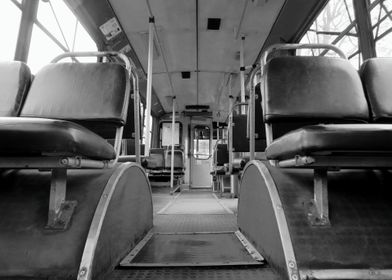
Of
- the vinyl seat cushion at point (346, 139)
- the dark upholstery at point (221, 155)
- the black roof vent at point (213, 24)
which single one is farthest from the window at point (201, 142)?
the vinyl seat cushion at point (346, 139)

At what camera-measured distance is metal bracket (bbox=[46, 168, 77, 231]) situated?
107cm

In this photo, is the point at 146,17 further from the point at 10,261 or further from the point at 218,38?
the point at 10,261

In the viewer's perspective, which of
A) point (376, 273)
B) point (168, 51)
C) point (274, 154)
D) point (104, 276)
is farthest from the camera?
point (168, 51)

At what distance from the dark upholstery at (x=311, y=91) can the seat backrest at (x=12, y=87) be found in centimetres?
146

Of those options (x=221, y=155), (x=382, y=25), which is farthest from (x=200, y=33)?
(x=382, y=25)

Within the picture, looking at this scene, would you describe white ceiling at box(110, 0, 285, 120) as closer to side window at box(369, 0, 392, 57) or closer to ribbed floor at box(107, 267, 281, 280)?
side window at box(369, 0, 392, 57)

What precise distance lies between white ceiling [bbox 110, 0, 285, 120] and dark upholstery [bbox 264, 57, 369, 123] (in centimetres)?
270

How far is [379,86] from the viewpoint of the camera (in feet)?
5.24

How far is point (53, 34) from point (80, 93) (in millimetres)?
1994

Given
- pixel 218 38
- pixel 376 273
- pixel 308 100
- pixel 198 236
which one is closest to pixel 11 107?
pixel 198 236

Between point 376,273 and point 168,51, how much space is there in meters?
4.96

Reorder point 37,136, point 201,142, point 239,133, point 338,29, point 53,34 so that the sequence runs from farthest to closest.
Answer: point 201,142 → point 239,133 → point 338,29 → point 53,34 → point 37,136

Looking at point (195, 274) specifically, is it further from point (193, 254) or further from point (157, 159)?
point (157, 159)

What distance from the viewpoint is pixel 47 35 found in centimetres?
305
